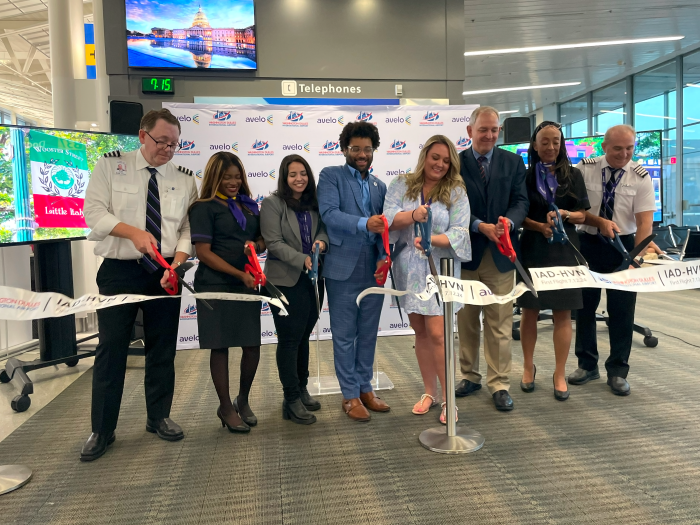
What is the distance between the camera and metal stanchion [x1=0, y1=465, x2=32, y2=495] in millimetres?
2123

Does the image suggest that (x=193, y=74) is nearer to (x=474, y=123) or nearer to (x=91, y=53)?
(x=91, y=53)

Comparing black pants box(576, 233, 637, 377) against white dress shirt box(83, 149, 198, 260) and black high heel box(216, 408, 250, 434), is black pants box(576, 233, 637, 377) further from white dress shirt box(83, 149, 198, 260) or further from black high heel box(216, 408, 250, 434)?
white dress shirt box(83, 149, 198, 260)

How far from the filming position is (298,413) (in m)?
2.76

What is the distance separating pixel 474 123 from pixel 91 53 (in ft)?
18.5

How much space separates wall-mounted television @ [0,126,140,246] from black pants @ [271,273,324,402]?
1990 millimetres

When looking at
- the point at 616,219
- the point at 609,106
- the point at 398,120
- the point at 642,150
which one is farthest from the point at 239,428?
the point at 609,106

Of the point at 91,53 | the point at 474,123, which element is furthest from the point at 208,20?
the point at 474,123

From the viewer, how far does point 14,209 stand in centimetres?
339

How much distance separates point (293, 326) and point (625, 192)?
7.03ft

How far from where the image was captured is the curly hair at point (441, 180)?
2629 millimetres

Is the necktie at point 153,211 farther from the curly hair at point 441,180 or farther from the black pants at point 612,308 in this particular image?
the black pants at point 612,308

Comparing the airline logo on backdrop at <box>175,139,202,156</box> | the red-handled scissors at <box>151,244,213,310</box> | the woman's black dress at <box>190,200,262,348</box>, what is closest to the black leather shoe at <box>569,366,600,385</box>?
the woman's black dress at <box>190,200,262,348</box>

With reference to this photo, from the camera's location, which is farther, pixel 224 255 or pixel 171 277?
pixel 224 255

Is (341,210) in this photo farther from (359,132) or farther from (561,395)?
(561,395)
